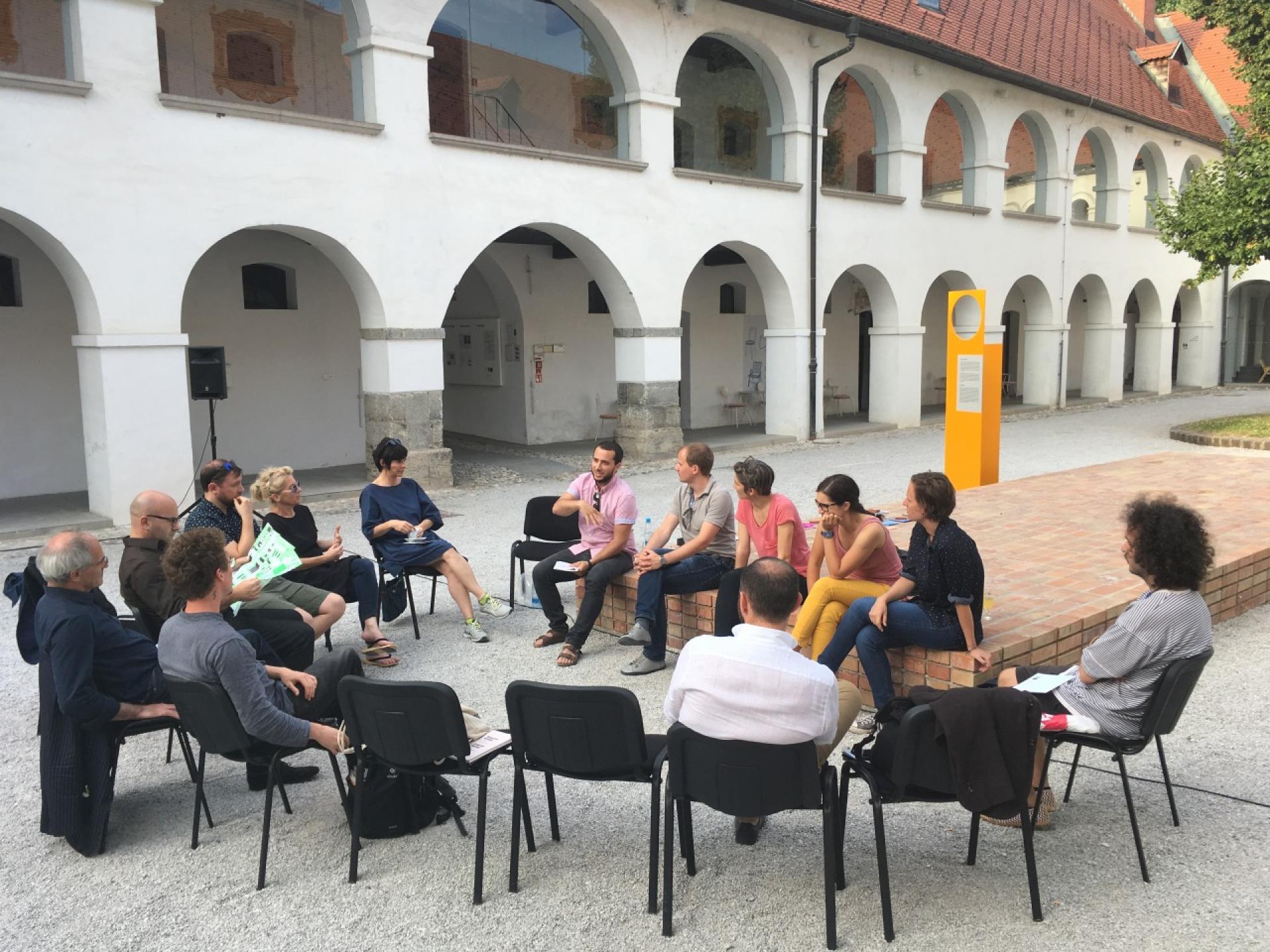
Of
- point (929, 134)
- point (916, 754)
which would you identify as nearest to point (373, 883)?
point (916, 754)

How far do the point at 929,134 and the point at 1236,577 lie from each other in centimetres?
2419

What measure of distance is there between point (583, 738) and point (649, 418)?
1256 cm

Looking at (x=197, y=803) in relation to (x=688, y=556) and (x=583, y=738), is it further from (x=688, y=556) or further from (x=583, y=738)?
(x=688, y=556)

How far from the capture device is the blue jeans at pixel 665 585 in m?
6.15

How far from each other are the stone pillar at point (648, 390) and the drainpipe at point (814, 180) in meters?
3.14

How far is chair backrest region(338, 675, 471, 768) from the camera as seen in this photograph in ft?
11.8

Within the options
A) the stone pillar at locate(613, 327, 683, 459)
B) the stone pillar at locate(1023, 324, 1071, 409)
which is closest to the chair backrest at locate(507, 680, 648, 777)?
the stone pillar at locate(613, 327, 683, 459)

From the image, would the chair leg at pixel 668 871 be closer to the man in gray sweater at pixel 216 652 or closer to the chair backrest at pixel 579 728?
the chair backrest at pixel 579 728

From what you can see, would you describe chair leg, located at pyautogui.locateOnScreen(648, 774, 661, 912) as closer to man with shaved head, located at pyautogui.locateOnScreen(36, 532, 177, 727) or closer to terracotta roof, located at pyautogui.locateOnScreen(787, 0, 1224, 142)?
man with shaved head, located at pyautogui.locateOnScreen(36, 532, 177, 727)

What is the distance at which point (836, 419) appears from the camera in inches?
881

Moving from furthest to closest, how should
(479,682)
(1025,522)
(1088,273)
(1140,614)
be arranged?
(1088,273) → (1025,522) → (479,682) → (1140,614)

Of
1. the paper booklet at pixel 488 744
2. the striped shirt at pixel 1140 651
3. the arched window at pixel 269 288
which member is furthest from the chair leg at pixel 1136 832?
the arched window at pixel 269 288

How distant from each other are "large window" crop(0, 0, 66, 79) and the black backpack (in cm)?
1335

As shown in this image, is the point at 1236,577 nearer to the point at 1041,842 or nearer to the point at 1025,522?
the point at 1025,522
